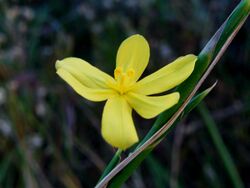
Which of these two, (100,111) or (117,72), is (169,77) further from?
(100,111)

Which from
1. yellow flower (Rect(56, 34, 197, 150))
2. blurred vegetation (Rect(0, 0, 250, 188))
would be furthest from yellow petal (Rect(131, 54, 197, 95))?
blurred vegetation (Rect(0, 0, 250, 188))

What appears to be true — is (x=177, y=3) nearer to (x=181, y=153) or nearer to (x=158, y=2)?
(x=158, y=2)

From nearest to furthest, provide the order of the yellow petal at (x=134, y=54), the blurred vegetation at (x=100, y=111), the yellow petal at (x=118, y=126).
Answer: the yellow petal at (x=118, y=126)
the yellow petal at (x=134, y=54)
the blurred vegetation at (x=100, y=111)

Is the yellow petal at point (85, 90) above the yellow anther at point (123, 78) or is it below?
above

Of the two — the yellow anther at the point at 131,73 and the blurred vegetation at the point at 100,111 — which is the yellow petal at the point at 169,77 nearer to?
the yellow anther at the point at 131,73

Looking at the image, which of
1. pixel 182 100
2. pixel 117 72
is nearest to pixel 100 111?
pixel 117 72

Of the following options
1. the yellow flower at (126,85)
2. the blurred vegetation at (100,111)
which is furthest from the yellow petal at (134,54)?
the blurred vegetation at (100,111)

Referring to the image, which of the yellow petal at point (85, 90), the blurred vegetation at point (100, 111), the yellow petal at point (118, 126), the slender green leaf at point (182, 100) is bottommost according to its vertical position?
the blurred vegetation at point (100, 111)
